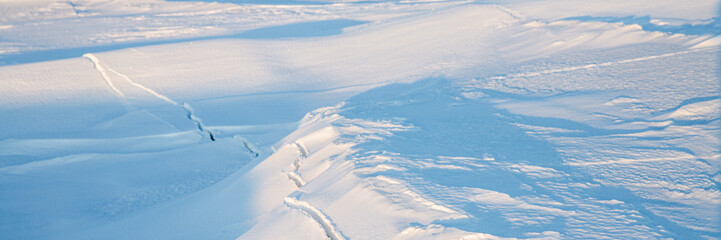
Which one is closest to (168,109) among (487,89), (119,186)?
(119,186)

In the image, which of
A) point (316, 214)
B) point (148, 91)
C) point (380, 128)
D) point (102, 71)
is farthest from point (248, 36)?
point (316, 214)

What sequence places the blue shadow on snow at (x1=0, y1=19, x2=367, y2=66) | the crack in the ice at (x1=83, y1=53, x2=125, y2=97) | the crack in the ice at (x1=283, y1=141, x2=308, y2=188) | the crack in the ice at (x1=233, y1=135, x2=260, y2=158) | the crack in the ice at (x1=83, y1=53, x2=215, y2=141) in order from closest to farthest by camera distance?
the crack in the ice at (x1=283, y1=141, x2=308, y2=188) → the crack in the ice at (x1=233, y1=135, x2=260, y2=158) → the crack in the ice at (x1=83, y1=53, x2=215, y2=141) → the crack in the ice at (x1=83, y1=53, x2=125, y2=97) → the blue shadow on snow at (x1=0, y1=19, x2=367, y2=66)

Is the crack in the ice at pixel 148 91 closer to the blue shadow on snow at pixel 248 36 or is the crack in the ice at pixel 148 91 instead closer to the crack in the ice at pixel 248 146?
the crack in the ice at pixel 248 146

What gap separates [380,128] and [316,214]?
95 centimetres

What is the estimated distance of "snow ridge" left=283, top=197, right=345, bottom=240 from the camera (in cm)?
204

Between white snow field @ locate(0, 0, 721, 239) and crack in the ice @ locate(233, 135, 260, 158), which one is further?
crack in the ice @ locate(233, 135, 260, 158)

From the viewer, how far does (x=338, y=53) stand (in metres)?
5.90

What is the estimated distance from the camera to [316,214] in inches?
87.7

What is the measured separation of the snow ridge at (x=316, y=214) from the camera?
2041 millimetres

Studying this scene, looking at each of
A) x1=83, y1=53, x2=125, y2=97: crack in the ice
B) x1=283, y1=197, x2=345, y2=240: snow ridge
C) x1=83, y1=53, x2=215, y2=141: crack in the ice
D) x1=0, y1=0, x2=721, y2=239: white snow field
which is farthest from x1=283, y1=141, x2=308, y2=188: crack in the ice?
x1=83, y1=53, x2=125, y2=97: crack in the ice

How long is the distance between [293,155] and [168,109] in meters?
1.79

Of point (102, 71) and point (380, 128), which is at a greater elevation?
point (102, 71)

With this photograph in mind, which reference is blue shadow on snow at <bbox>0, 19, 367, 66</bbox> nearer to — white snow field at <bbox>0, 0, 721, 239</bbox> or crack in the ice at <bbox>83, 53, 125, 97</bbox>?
white snow field at <bbox>0, 0, 721, 239</bbox>

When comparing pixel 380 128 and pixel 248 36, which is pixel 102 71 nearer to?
pixel 248 36
